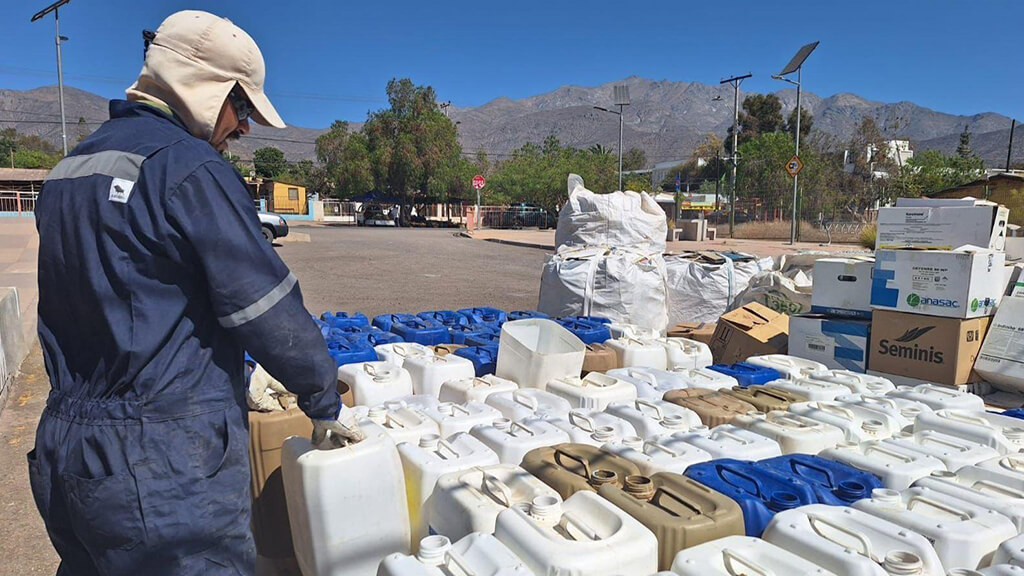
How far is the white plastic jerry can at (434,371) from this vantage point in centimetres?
314

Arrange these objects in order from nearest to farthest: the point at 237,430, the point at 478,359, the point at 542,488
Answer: the point at 237,430, the point at 542,488, the point at 478,359

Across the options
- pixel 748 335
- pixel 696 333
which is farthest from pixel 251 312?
pixel 696 333

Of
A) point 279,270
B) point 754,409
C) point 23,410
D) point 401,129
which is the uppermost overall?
point 401,129

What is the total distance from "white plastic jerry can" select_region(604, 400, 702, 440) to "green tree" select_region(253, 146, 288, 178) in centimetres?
7187

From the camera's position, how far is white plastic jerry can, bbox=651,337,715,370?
3818 millimetres

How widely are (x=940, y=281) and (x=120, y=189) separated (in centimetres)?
439

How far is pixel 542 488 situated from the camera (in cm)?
180

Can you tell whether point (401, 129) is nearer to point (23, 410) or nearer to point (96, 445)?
point (23, 410)

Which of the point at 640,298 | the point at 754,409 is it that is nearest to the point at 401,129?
the point at 640,298

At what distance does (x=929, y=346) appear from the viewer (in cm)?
400

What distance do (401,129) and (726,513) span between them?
40987mm

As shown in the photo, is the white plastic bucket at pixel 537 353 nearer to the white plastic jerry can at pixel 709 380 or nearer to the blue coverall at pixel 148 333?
the white plastic jerry can at pixel 709 380

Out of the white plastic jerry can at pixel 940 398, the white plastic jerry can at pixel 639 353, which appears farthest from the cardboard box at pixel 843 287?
the white plastic jerry can at pixel 639 353

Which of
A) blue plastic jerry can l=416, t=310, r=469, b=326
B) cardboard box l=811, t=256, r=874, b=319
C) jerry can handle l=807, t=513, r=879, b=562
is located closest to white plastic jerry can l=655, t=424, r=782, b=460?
jerry can handle l=807, t=513, r=879, b=562
